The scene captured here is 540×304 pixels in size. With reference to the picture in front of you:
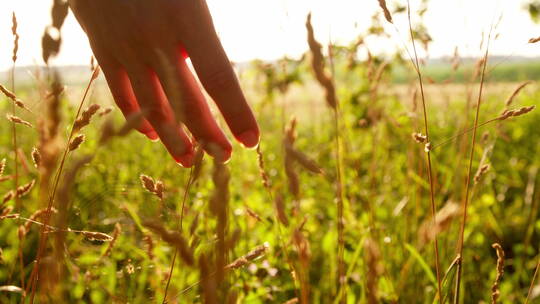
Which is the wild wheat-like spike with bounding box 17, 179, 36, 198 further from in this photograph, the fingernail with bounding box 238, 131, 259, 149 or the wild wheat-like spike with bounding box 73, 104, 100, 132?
the fingernail with bounding box 238, 131, 259, 149

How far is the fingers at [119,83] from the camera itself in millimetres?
988

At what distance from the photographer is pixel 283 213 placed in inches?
33.6

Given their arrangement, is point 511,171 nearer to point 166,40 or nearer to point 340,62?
point 340,62

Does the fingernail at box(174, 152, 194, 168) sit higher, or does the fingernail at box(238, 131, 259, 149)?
the fingernail at box(238, 131, 259, 149)

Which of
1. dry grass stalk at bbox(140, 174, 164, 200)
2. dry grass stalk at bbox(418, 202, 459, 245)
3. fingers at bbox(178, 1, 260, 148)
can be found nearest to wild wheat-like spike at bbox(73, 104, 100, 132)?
dry grass stalk at bbox(140, 174, 164, 200)

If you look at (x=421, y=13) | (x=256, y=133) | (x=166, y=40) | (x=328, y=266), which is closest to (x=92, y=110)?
(x=166, y=40)

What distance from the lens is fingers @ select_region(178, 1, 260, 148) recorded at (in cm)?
92

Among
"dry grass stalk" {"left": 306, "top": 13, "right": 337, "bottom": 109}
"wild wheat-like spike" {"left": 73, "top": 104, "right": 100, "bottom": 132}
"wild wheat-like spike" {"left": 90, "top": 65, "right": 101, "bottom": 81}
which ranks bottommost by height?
"wild wheat-like spike" {"left": 73, "top": 104, "right": 100, "bottom": 132}

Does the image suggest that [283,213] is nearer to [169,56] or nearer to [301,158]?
[301,158]

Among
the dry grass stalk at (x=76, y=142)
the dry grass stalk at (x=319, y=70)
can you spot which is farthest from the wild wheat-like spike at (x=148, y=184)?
the dry grass stalk at (x=319, y=70)

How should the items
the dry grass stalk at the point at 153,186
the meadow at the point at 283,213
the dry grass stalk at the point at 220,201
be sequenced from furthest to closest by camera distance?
1. the dry grass stalk at the point at 153,186
2. the meadow at the point at 283,213
3. the dry grass stalk at the point at 220,201

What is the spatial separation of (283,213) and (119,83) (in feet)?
1.53

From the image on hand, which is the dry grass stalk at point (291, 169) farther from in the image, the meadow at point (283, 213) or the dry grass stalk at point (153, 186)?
the dry grass stalk at point (153, 186)

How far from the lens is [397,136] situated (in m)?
3.79
